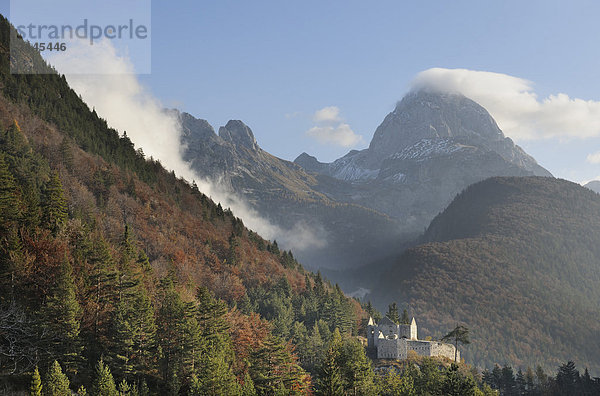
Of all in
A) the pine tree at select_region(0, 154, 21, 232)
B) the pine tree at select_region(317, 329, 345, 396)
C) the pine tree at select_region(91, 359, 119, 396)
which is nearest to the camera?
the pine tree at select_region(91, 359, 119, 396)

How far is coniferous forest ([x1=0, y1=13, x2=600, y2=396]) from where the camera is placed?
52.4 metres

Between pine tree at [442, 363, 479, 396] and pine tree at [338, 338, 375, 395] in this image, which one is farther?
pine tree at [338, 338, 375, 395]

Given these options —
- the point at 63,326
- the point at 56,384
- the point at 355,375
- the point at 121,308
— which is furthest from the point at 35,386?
the point at 355,375

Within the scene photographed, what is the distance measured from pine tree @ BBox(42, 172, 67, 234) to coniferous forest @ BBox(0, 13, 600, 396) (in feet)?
0.53

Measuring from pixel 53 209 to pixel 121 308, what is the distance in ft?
71.2

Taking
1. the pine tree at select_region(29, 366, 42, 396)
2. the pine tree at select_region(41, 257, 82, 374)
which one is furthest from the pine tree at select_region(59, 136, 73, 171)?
the pine tree at select_region(29, 366, 42, 396)

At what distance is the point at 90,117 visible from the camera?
488ft

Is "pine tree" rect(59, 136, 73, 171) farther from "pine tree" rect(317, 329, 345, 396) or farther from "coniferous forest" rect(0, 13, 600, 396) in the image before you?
"pine tree" rect(317, 329, 345, 396)

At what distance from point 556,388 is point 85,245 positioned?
134216 millimetres

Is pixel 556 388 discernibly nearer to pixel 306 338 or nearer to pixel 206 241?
pixel 306 338

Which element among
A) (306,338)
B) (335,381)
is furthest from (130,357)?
(306,338)

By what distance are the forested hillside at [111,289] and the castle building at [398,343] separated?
27.3ft

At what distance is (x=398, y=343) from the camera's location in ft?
362

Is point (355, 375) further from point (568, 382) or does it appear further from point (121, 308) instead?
point (568, 382)
